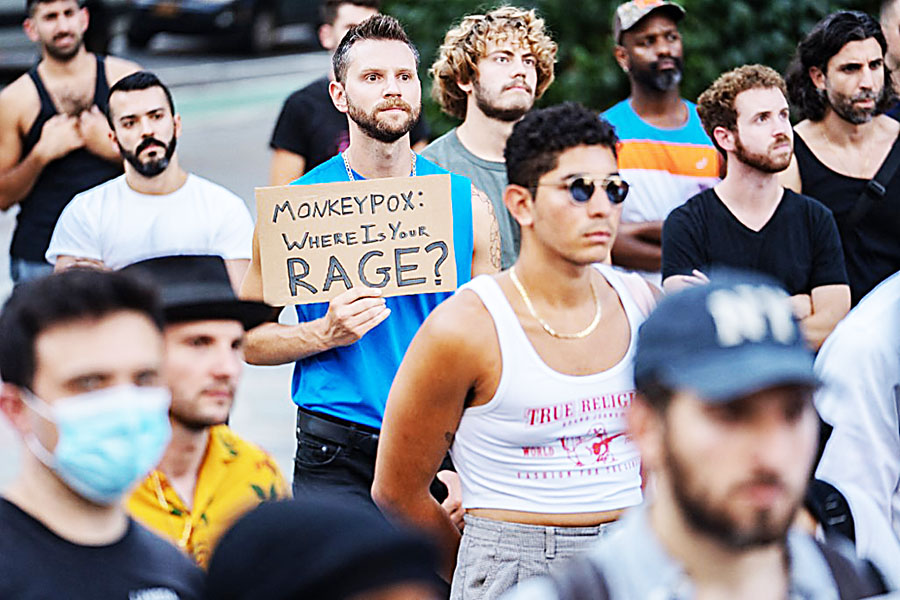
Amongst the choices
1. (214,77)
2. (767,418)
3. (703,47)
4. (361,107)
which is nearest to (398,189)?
(361,107)

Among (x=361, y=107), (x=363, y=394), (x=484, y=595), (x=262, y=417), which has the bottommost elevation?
(x=262, y=417)

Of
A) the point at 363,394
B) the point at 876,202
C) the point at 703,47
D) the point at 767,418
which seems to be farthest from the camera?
the point at 703,47

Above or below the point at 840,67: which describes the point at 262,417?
below

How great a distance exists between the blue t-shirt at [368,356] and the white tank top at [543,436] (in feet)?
2.97

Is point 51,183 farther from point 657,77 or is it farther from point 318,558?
point 318,558

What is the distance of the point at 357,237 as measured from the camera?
16.6 ft

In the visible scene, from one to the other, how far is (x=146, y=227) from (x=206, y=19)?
691 inches

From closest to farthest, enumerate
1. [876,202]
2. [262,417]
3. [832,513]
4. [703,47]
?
[832,513] < [876,202] < [262,417] < [703,47]

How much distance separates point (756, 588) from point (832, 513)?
2.84 ft

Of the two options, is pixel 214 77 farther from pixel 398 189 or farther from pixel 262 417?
pixel 398 189

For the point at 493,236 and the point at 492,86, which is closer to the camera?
the point at 493,236

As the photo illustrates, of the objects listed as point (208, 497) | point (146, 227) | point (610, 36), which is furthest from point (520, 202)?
point (610, 36)

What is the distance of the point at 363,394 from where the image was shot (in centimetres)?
496

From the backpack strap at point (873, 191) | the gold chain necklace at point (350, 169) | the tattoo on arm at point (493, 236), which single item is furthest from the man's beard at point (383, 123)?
the backpack strap at point (873, 191)
